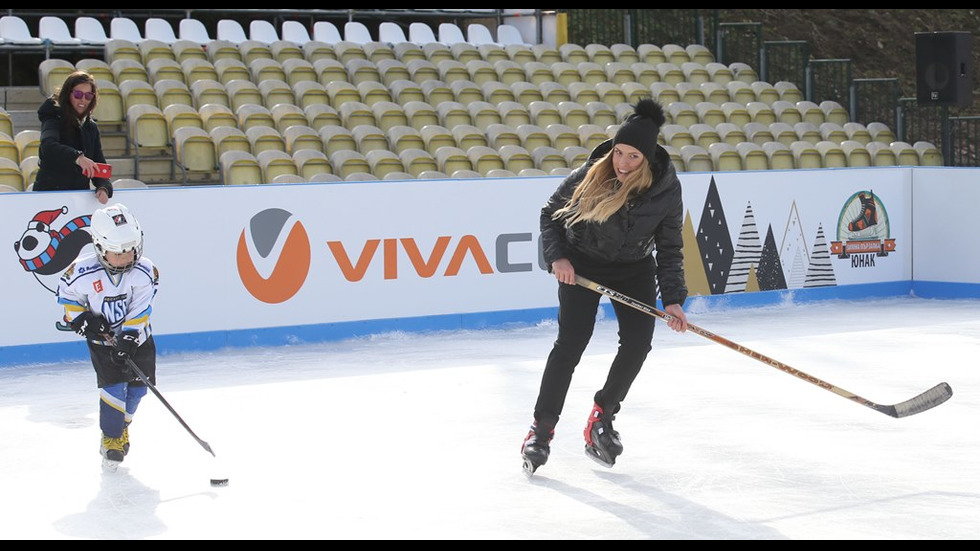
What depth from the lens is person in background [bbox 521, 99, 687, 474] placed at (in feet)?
15.7

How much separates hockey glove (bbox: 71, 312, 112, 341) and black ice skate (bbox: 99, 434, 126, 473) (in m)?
0.45

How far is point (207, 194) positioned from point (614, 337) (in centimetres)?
299

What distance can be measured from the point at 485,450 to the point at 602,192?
1.32 m

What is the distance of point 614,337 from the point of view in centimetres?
915

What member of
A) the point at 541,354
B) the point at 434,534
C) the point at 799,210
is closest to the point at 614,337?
the point at 541,354

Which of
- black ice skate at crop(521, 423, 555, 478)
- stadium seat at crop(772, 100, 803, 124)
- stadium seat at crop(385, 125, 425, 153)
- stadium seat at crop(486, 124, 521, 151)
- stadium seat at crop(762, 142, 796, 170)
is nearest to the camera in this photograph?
black ice skate at crop(521, 423, 555, 478)

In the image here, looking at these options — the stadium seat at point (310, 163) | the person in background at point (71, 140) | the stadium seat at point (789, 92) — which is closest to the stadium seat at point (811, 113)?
the stadium seat at point (789, 92)

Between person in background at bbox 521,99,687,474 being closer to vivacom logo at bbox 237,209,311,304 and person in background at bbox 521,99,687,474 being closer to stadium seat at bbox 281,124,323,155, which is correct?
vivacom logo at bbox 237,209,311,304

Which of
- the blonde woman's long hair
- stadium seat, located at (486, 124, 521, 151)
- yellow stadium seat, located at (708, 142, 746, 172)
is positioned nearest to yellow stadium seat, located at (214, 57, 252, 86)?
stadium seat, located at (486, 124, 521, 151)

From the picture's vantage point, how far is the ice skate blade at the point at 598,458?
16.7ft

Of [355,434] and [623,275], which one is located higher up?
[623,275]

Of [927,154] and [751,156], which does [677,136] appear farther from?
[927,154]

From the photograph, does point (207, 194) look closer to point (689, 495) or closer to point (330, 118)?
point (330, 118)

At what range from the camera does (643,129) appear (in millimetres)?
4730
